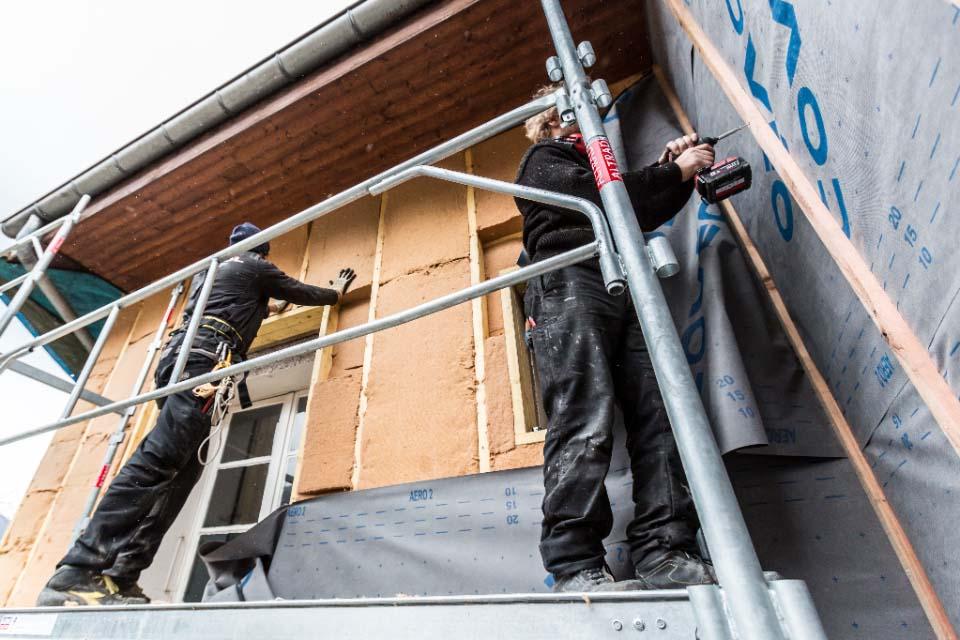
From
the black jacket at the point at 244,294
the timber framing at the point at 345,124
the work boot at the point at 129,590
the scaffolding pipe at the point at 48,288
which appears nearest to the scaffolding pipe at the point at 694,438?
the timber framing at the point at 345,124

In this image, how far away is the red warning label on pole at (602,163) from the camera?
1176 millimetres

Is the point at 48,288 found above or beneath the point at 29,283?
above

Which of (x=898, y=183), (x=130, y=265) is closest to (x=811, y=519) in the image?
(x=898, y=183)

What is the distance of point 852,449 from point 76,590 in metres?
2.72

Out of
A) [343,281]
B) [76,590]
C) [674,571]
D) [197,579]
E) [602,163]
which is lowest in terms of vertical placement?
[674,571]

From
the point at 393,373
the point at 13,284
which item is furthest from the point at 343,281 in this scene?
the point at 13,284

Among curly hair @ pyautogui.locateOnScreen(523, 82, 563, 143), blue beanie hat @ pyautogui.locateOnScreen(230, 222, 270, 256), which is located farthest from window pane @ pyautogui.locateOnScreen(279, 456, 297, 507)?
curly hair @ pyautogui.locateOnScreen(523, 82, 563, 143)

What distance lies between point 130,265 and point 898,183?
195 inches

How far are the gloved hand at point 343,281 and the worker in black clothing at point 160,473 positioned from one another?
412 millimetres

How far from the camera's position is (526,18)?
267 centimetres

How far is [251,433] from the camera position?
3.55 metres

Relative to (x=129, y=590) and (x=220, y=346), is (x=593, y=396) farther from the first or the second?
(x=129, y=590)

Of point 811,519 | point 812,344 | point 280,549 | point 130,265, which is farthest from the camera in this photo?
point 130,265

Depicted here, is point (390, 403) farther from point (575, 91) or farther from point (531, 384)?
point (575, 91)
